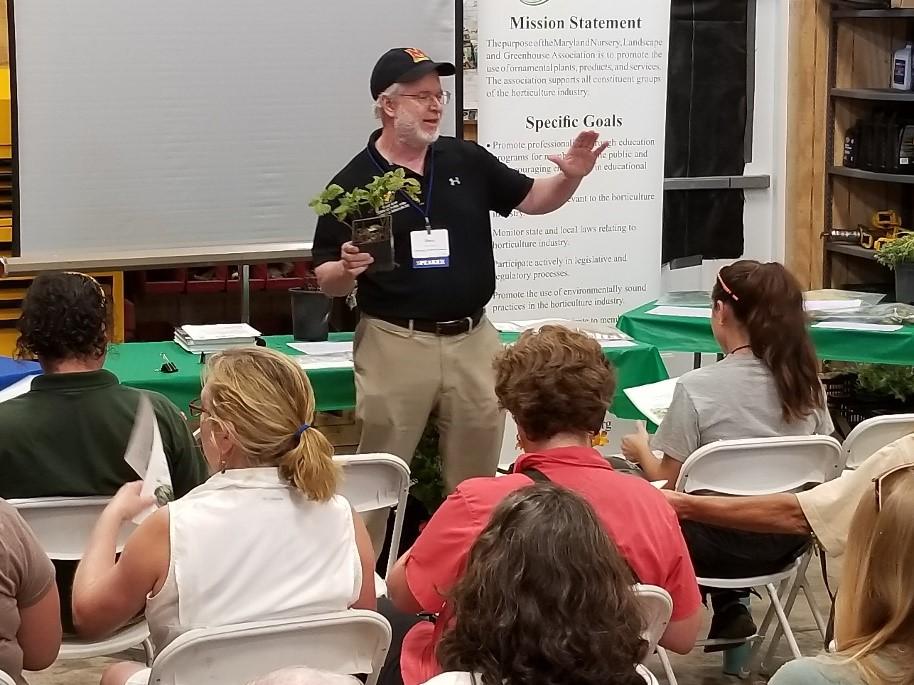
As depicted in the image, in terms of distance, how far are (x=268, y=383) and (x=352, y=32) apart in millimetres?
3214

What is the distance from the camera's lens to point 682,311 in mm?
4516

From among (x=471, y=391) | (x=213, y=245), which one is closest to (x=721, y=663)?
(x=471, y=391)

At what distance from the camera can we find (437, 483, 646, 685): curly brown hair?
1481 millimetres

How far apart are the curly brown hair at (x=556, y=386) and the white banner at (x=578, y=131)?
2948 millimetres

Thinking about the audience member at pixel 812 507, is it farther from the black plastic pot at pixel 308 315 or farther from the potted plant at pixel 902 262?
A: the potted plant at pixel 902 262

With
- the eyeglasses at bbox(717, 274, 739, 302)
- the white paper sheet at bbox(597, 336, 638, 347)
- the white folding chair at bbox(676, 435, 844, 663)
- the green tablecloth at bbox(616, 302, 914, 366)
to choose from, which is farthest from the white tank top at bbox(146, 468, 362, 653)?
the green tablecloth at bbox(616, 302, 914, 366)

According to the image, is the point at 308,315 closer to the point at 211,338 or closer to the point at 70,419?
the point at 211,338

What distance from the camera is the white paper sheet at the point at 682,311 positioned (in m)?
4.42

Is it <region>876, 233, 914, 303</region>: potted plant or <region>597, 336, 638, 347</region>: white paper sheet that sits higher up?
<region>876, 233, 914, 303</region>: potted plant

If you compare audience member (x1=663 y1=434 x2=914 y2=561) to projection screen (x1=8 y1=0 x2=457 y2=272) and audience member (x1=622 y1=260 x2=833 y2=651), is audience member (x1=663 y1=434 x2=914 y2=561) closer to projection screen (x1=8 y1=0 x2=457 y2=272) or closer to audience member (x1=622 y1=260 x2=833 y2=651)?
audience member (x1=622 y1=260 x2=833 y2=651)

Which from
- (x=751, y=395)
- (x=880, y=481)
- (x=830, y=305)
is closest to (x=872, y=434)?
(x=751, y=395)

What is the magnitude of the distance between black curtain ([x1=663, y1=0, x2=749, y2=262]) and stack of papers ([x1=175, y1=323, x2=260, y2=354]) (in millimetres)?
2622

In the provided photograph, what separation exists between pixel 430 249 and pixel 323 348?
624 mm

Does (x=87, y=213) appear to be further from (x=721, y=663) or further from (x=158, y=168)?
(x=721, y=663)
